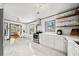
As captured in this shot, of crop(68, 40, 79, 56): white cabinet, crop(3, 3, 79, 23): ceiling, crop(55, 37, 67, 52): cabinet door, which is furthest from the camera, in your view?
crop(55, 37, 67, 52): cabinet door

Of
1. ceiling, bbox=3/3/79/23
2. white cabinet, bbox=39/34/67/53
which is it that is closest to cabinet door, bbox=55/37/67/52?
white cabinet, bbox=39/34/67/53

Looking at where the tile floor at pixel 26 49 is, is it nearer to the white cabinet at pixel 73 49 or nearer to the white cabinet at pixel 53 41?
the white cabinet at pixel 53 41

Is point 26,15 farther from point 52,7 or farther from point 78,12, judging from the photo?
point 78,12

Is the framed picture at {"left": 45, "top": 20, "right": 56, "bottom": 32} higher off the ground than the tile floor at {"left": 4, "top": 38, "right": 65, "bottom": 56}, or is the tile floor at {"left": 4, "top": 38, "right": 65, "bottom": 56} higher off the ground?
the framed picture at {"left": 45, "top": 20, "right": 56, "bottom": 32}

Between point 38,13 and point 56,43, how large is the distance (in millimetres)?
833

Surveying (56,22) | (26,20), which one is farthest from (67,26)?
(26,20)

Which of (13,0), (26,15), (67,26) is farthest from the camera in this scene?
(67,26)

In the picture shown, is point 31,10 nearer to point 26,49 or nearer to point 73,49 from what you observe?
point 26,49

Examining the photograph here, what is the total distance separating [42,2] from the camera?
2238 mm

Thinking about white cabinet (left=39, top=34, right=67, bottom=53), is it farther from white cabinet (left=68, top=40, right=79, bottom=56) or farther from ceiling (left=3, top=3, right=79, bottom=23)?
ceiling (left=3, top=3, right=79, bottom=23)

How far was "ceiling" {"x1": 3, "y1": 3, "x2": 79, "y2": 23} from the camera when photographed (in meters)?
2.26

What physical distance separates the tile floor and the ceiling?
519 mm

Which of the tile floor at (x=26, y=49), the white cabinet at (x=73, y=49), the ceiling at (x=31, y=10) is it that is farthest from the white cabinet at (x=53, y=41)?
the ceiling at (x=31, y=10)

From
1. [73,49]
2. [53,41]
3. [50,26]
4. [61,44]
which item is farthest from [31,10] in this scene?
[73,49]
